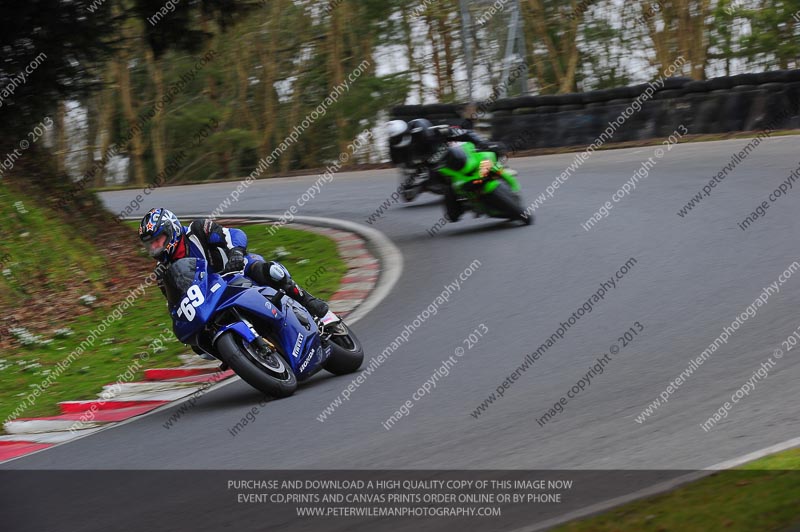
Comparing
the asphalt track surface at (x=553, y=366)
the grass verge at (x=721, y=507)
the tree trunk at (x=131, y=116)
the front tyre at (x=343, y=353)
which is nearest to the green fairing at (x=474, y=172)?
the asphalt track surface at (x=553, y=366)

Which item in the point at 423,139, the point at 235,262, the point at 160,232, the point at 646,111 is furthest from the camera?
the point at 646,111

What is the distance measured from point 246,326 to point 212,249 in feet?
2.86

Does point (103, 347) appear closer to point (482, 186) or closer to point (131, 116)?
point (482, 186)

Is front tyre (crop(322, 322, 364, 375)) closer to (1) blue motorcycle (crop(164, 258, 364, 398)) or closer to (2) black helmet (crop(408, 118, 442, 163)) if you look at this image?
(1) blue motorcycle (crop(164, 258, 364, 398))

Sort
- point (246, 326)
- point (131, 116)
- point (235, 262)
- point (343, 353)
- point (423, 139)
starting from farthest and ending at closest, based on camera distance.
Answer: point (131, 116)
point (423, 139)
point (343, 353)
point (235, 262)
point (246, 326)

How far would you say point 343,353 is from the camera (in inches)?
308

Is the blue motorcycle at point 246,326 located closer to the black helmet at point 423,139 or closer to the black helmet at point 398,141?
the black helmet at point 423,139

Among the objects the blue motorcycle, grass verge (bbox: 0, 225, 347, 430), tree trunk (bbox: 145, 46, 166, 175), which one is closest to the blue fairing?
the blue motorcycle

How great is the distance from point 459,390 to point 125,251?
8652 millimetres

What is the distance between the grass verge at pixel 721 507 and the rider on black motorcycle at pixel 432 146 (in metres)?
Result: 9.02

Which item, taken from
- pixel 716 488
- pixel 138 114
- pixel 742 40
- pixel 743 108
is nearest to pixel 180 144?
pixel 138 114

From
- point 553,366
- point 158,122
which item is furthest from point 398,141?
point 158,122

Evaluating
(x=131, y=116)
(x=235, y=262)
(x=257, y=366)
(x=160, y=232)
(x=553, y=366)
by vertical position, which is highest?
(x=160, y=232)

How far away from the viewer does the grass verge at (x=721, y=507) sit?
385cm
